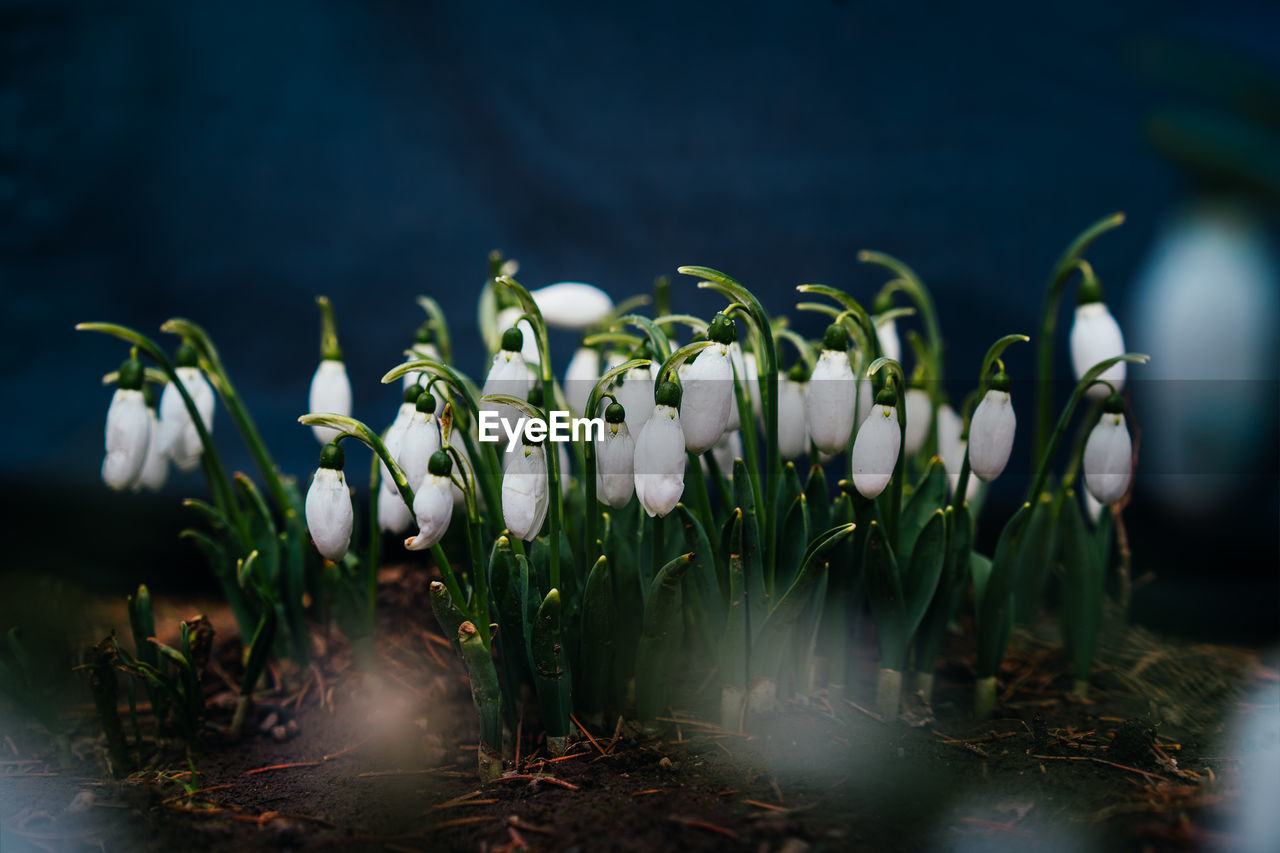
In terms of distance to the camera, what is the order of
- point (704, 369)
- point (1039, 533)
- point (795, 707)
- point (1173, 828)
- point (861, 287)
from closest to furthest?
point (1173, 828)
point (704, 369)
point (795, 707)
point (1039, 533)
point (861, 287)

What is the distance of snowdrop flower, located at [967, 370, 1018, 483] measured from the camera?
125 centimetres

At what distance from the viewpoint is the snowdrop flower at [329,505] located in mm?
1093

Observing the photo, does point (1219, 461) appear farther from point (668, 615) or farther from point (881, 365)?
point (668, 615)

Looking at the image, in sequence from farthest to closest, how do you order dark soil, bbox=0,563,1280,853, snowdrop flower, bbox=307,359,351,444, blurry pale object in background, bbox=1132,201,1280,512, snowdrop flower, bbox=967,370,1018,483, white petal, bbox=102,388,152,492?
blurry pale object in background, bbox=1132,201,1280,512
snowdrop flower, bbox=307,359,351,444
white petal, bbox=102,388,152,492
snowdrop flower, bbox=967,370,1018,483
dark soil, bbox=0,563,1280,853

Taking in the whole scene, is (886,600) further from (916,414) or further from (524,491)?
(524,491)

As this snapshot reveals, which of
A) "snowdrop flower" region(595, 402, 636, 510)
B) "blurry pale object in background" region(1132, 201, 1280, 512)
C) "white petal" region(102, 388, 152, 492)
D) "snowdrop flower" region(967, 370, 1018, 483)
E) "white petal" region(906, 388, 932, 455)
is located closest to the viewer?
"snowdrop flower" region(595, 402, 636, 510)

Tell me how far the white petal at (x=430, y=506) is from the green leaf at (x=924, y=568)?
0.69 m

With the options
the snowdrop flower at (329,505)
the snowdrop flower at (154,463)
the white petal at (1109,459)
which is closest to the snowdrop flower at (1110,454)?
the white petal at (1109,459)

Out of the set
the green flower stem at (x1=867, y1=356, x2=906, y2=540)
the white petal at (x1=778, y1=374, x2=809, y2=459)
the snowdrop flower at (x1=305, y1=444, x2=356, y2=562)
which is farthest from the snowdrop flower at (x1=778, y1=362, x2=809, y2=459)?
the snowdrop flower at (x1=305, y1=444, x2=356, y2=562)

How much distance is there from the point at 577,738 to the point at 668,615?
23 centimetres

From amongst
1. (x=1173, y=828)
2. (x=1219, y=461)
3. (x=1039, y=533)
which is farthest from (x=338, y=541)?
(x=1219, y=461)

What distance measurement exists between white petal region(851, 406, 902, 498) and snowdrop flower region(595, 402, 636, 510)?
0.98 ft

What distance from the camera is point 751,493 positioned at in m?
1.26

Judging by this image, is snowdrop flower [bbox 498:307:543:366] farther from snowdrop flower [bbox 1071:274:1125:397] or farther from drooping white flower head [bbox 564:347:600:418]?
snowdrop flower [bbox 1071:274:1125:397]
